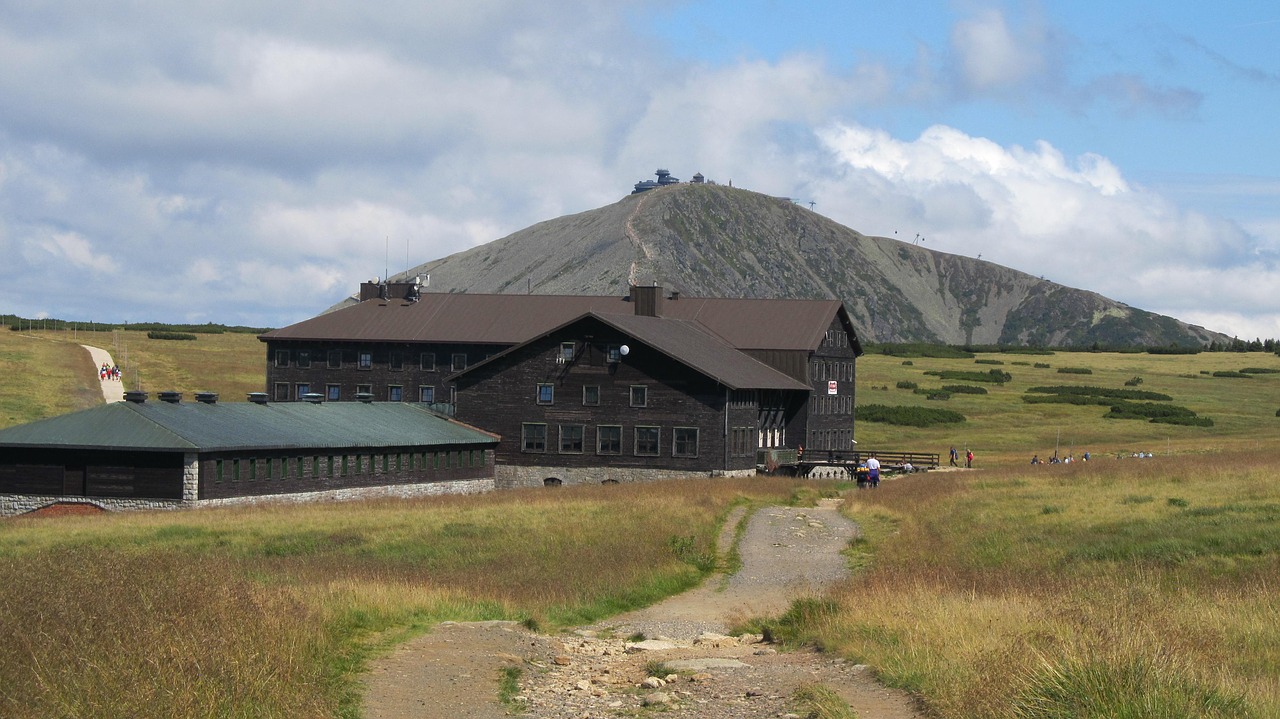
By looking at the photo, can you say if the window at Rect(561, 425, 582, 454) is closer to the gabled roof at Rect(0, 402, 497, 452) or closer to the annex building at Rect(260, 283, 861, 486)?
the annex building at Rect(260, 283, 861, 486)

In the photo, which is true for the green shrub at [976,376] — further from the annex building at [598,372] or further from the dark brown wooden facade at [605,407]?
the dark brown wooden facade at [605,407]

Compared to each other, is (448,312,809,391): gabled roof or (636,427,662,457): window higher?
(448,312,809,391): gabled roof

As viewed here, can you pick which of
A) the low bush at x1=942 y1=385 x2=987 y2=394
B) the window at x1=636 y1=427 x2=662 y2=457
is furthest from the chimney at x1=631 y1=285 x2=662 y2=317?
the low bush at x1=942 y1=385 x2=987 y2=394

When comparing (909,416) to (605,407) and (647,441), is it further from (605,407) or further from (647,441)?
(605,407)

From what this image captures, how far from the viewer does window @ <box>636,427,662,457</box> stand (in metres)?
68.7

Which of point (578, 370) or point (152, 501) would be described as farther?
point (578, 370)

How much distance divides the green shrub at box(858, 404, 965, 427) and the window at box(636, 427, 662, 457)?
146 feet

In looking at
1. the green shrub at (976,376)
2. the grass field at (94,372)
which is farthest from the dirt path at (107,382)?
the green shrub at (976,376)

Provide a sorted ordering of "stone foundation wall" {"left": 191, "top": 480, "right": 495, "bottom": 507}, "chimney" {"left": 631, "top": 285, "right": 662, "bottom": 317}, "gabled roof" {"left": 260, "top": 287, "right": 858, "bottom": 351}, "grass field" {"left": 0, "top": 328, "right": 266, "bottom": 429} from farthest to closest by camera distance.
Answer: "grass field" {"left": 0, "top": 328, "right": 266, "bottom": 429} → "gabled roof" {"left": 260, "top": 287, "right": 858, "bottom": 351} → "chimney" {"left": 631, "top": 285, "right": 662, "bottom": 317} → "stone foundation wall" {"left": 191, "top": 480, "right": 495, "bottom": 507}

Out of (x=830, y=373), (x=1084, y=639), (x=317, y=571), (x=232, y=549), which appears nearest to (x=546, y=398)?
(x=830, y=373)

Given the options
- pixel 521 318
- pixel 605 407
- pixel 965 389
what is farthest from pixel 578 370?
pixel 965 389

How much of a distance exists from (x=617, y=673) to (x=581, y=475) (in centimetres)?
5052

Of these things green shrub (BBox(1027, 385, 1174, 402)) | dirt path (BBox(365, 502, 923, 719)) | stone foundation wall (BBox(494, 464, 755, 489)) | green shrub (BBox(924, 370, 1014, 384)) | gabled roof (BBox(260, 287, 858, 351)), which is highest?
gabled roof (BBox(260, 287, 858, 351))

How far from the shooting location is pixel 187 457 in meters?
51.2
